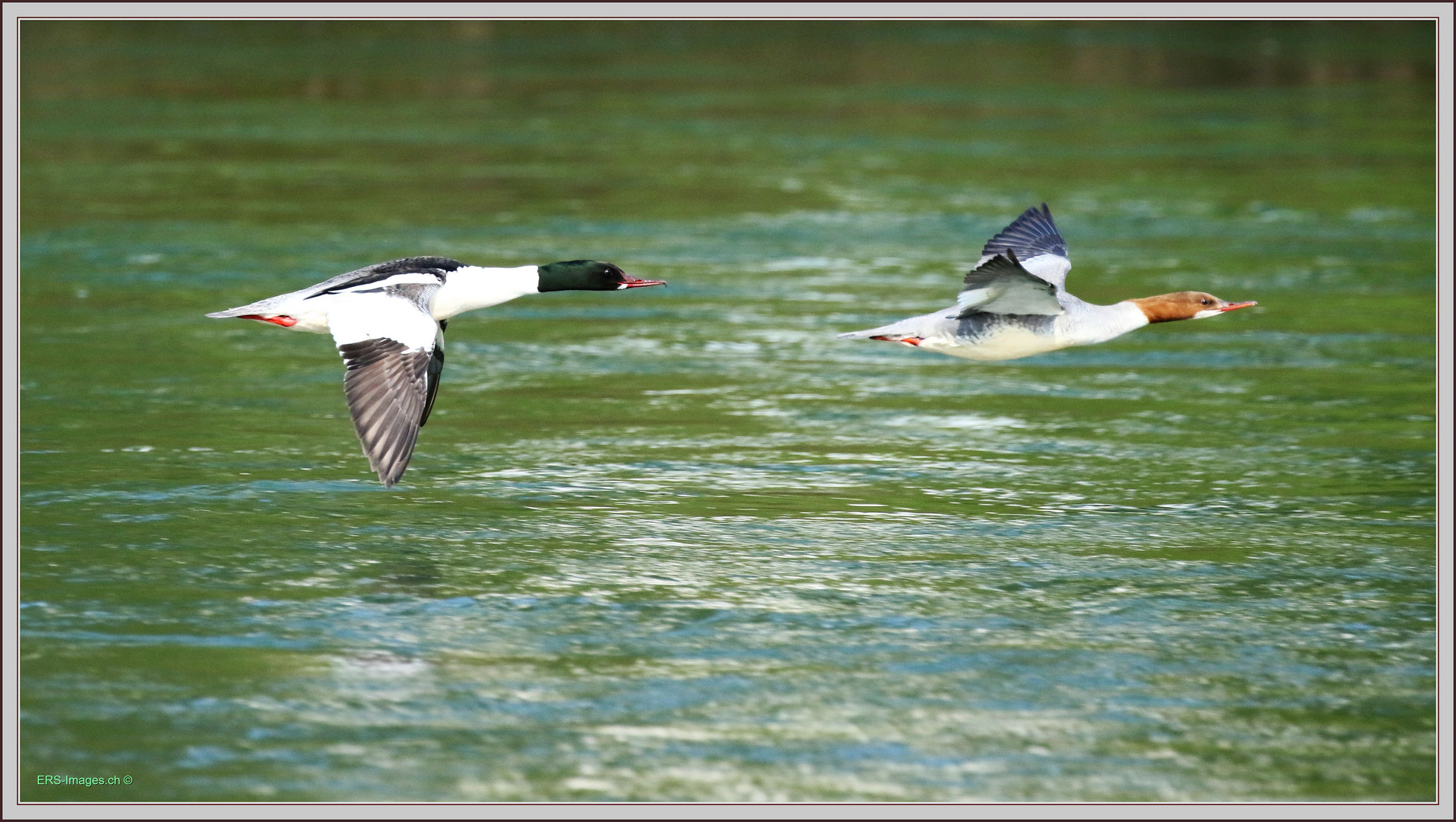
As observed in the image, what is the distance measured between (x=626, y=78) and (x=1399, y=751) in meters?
21.5

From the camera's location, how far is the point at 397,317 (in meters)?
8.46

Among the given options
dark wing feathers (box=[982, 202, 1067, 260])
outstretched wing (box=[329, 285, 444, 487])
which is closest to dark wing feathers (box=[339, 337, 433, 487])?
outstretched wing (box=[329, 285, 444, 487])

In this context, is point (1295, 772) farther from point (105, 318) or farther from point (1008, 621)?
point (105, 318)

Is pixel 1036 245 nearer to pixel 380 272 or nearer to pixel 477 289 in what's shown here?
pixel 477 289

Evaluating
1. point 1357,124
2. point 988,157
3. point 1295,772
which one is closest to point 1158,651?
point 1295,772

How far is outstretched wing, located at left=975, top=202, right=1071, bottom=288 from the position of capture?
32.1 feet

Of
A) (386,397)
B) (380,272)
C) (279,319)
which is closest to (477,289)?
(380,272)

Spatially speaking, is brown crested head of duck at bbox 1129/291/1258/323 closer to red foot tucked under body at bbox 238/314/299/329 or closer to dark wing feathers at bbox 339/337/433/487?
dark wing feathers at bbox 339/337/433/487

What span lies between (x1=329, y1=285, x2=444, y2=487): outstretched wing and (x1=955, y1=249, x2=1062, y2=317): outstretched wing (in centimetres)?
246

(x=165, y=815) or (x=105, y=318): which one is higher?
(x=105, y=318)

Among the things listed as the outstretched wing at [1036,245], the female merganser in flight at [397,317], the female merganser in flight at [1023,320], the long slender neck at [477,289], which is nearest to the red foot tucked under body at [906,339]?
the female merganser in flight at [1023,320]

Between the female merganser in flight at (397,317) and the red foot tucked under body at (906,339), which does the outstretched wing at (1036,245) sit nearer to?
the red foot tucked under body at (906,339)

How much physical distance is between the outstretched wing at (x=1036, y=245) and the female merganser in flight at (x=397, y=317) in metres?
2.06

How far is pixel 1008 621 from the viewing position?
295 inches
